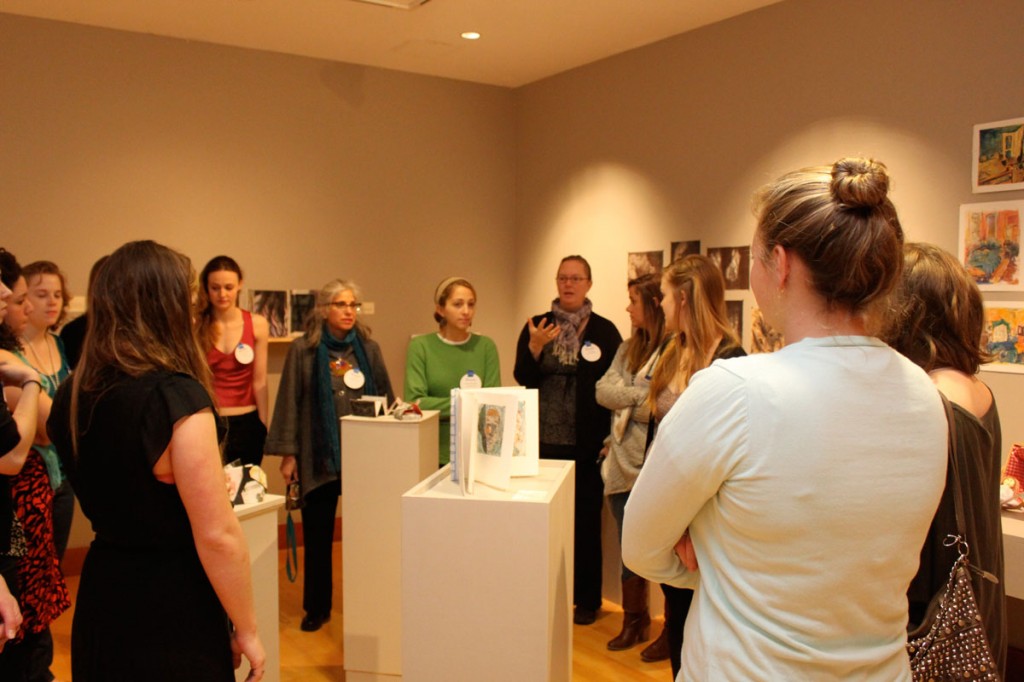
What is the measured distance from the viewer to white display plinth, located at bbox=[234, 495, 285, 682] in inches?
102

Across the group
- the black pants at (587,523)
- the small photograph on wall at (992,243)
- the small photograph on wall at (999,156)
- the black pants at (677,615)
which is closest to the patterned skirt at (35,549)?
the black pants at (677,615)

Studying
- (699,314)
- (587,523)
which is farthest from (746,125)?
(587,523)

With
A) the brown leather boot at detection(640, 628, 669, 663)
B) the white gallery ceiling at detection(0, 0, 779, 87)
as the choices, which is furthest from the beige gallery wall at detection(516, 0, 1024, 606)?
the brown leather boot at detection(640, 628, 669, 663)

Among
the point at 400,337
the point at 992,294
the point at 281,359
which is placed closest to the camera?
the point at 992,294

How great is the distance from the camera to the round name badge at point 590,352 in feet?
13.8

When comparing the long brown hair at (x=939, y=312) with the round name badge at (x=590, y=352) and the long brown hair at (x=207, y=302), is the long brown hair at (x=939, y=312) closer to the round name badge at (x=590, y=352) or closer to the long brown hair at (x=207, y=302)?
the round name badge at (x=590, y=352)

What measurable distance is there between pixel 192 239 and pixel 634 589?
127 inches

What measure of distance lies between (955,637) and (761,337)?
2.90m

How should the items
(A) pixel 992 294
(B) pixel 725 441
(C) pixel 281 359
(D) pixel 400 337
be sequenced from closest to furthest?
(B) pixel 725 441 → (A) pixel 992 294 → (C) pixel 281 359 → (D) pixel 400 337

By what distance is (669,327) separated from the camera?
9.98ft

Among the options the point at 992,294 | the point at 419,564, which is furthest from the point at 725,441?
the point at 992,294

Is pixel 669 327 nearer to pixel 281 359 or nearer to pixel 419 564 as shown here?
pixel 419 564

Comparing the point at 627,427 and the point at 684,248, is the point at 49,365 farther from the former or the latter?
the point at 684,248

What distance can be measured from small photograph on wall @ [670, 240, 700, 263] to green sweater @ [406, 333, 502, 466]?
4.16ft
